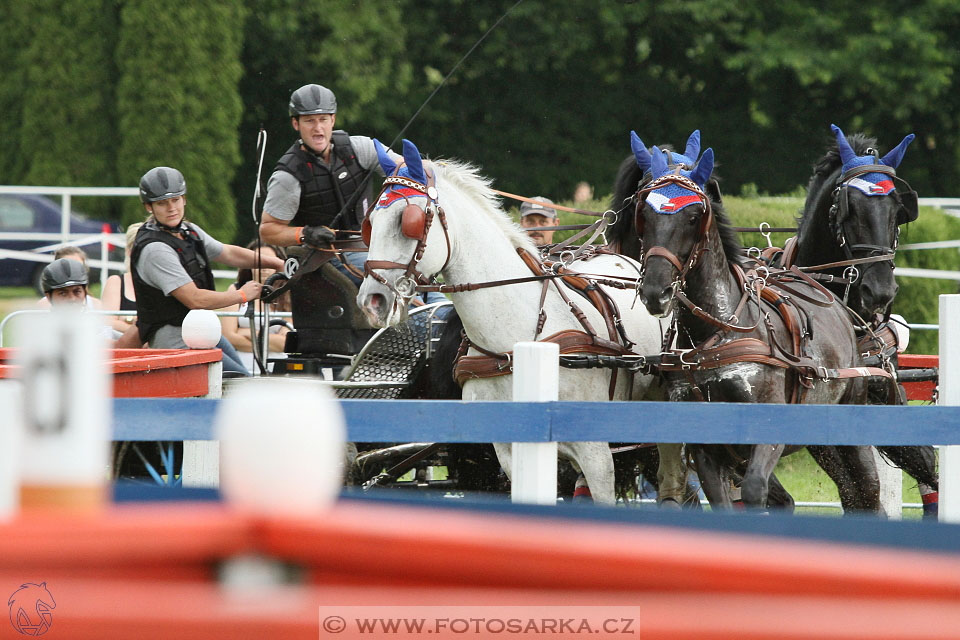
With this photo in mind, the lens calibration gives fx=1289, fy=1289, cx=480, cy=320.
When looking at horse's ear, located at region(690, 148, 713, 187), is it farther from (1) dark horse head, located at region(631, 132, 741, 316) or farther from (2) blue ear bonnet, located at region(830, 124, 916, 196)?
(2) blue ear bonnet, located at region(830, 124, 916, 196)

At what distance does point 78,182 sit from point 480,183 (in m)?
15.0

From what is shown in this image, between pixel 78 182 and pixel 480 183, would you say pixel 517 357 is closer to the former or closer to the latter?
pixel 480 183

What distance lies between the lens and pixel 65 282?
652 centimetres

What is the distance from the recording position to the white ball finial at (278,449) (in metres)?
1.24

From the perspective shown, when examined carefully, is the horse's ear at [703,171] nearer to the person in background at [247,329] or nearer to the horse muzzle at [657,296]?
the horse muzzle at [657,296]

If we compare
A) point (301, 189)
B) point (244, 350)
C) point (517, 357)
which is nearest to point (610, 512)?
point (517, 357)

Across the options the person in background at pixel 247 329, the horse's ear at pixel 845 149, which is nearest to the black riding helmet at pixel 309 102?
the person in background at pixel 247 329

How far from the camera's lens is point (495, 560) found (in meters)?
1.33

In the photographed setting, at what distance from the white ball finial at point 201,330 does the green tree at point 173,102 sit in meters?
13.6

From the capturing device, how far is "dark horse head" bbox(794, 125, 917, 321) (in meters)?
5.75

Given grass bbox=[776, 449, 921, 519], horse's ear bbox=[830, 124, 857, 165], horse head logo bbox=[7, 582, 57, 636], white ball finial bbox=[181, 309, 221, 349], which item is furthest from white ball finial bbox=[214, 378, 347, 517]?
grass bbox=[776, 449, 921, 519]

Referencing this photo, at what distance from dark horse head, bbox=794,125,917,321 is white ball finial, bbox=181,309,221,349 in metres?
2.84

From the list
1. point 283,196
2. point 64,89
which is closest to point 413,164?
point 283,196

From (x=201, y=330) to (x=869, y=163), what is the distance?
10.2 feet
